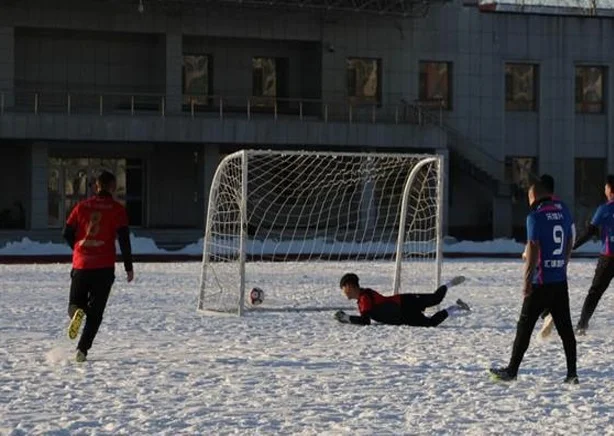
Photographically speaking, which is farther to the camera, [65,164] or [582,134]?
[582,134]

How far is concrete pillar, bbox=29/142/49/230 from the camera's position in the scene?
144ft

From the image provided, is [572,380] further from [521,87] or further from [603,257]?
[521,87]

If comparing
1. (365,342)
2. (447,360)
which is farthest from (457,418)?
(365,342)

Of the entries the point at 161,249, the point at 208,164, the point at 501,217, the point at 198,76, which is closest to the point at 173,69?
the point at 198,76

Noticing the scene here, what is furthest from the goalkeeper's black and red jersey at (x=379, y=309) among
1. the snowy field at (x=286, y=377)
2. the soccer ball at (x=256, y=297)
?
the soccer ball at (x=256, y=297)

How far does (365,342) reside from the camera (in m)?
15.4

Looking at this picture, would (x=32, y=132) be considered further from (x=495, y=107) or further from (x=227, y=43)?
(x=495, y=107)

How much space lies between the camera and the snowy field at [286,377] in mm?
9984

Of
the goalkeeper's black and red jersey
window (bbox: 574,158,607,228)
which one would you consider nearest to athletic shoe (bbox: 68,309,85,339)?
the goalkeeper's black and red jersey

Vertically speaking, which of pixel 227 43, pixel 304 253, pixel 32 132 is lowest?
pixel 304 253

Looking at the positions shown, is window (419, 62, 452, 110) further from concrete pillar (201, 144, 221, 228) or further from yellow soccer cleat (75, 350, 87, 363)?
yellow soccer cleat (75, 350, 87, 363)

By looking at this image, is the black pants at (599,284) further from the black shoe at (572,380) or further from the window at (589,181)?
the window at (589,181)

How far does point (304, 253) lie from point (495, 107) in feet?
55.0

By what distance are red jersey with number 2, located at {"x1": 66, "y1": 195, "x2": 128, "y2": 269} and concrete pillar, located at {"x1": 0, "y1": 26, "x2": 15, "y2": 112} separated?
32064mm
